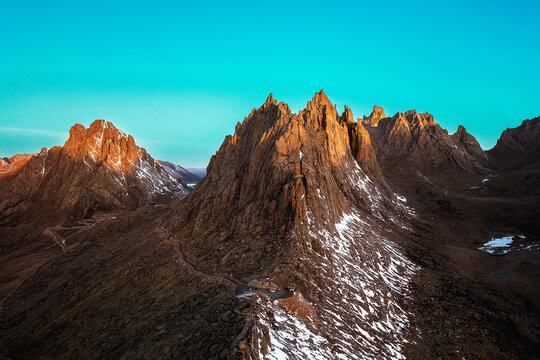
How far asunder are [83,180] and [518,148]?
672 ft

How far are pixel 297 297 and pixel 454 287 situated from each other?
25504mm

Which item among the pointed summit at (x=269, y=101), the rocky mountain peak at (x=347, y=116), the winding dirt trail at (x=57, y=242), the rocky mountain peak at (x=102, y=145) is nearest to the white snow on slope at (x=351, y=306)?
the pointed summit at (x=269, y=101)

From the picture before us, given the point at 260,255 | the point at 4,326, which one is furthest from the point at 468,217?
the point at 4,326

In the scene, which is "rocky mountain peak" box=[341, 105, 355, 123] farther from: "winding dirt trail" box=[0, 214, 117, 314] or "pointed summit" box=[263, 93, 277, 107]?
"winding dirt trail" box=[0, 214, 117, 314]

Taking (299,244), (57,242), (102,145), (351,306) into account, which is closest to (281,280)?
(299,244)

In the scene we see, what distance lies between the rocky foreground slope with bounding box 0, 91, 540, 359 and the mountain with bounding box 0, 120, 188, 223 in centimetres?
3604

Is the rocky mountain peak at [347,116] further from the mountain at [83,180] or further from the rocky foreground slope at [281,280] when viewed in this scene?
the mountain at [83,180]

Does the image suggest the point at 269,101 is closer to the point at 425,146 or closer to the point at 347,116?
the point at 347,116

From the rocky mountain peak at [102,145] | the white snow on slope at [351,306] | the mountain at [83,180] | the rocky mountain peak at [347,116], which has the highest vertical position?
the rocky mountain peak at [347,116]

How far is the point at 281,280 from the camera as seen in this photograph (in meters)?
23.4

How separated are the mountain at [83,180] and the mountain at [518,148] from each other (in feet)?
537

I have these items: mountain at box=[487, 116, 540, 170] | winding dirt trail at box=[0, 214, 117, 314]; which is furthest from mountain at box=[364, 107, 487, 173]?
winding dirt trail at box=[0, 214, 117, 314]

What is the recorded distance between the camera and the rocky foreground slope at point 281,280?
1836cm

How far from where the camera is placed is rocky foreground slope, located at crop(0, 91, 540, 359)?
60.2 ft
